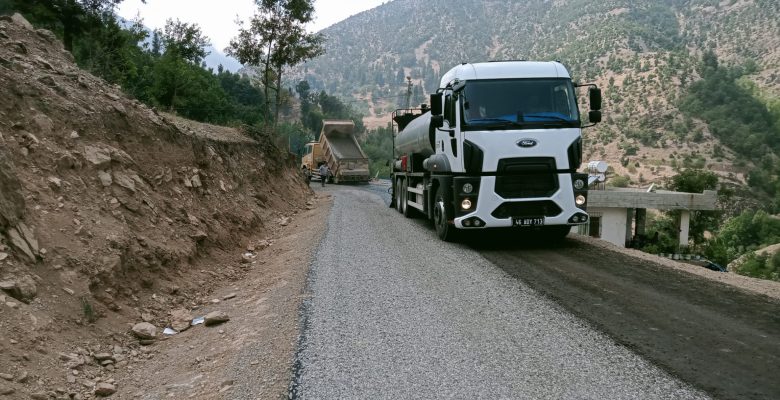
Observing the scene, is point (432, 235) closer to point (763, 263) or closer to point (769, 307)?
point (769, 307)

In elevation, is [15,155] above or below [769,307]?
above

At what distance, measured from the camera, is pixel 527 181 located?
32.6 feet

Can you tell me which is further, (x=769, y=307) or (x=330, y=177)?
(x=330, y=177)

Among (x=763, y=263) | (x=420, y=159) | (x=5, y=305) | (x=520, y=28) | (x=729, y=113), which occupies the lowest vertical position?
(x=763, y=263)

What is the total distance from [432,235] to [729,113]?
272 ft

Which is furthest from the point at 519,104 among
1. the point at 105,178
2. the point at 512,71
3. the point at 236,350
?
the point at 105,178

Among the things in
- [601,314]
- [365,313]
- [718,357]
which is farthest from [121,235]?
[718,357]

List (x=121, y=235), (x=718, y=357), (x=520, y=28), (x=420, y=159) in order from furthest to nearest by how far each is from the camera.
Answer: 1. (x=520, y=28)
2. (x=420, y=159)
3. (x=121, y=235)
4. (x=718, y=357)

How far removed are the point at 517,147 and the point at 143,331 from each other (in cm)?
671

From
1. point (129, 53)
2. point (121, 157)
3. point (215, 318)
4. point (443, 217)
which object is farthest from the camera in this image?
point (129, 53)

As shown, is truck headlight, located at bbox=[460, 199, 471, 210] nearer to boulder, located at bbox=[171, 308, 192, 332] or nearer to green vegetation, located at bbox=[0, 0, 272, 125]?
boulder, located at bbox=[171, 308, 192, 332]

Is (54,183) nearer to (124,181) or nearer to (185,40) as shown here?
(124,181)

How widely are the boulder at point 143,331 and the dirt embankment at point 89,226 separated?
8cm

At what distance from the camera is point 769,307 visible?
6445 mm
